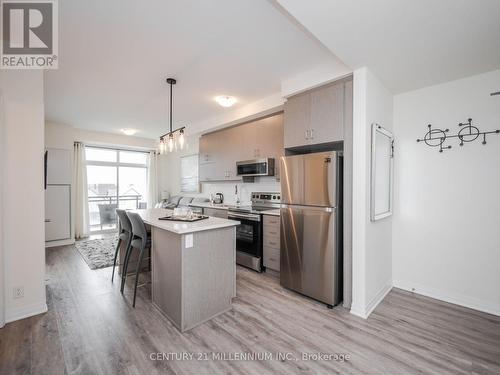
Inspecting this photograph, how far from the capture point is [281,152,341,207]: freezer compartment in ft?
8.00

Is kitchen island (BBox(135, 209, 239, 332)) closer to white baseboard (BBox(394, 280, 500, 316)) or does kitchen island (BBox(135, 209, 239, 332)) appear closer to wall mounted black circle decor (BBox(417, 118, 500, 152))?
white baseboard (BBox(394, 280, 500, 316))

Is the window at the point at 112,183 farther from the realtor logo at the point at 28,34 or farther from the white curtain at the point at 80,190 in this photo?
the realtor logo at the point at 28,34

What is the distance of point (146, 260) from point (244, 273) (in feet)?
5.06

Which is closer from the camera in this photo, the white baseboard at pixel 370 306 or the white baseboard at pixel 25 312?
the white baseboard at pixel 25 312

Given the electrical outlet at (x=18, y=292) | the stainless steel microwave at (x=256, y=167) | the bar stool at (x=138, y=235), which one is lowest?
the electrical outlet at (x=18, y=292)

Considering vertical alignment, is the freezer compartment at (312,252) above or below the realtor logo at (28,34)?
below

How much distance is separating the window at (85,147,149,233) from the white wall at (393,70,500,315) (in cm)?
650

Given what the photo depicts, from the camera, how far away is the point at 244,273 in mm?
3457

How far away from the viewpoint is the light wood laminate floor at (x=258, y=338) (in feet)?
5.44

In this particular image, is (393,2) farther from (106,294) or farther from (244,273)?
(106,294)

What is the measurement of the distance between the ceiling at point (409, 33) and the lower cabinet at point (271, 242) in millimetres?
2086

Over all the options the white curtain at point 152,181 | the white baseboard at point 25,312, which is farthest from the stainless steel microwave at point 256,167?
the white curtain at point 152,181

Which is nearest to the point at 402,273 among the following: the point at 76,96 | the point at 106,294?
the point at 106,294

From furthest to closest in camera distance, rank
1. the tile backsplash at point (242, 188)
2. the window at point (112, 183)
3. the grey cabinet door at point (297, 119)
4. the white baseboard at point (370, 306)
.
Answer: the window at point (112, 183)
the tile backsplash at point (242, 188)
the grey cabinet door at point (297, 119)
the white baseboard at point (370, 306)
